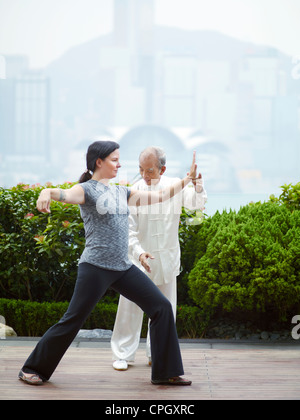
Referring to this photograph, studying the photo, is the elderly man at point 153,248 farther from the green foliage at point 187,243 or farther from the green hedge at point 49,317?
the green foliage at point 187,243

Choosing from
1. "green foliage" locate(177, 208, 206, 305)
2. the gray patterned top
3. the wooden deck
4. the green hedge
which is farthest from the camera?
"green foliage" locate(177, 208, 206, 305)

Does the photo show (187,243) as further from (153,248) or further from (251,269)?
(153,248)

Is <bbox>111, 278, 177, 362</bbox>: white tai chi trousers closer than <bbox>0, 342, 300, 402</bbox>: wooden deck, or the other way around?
<bbox>0, 342, 300, 402</bbox>: wooden deck

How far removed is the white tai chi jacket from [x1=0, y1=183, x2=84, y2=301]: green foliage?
1.50m

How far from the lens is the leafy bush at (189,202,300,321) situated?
16.3 feet

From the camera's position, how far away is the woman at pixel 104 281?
3.56 m

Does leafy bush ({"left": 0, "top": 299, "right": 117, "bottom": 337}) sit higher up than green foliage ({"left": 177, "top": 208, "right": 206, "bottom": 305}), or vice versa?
green foliage ({"left": 177, "top": 208, "right": 206, "bottom": 305})

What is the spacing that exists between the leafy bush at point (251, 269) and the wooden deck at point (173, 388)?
48 cm

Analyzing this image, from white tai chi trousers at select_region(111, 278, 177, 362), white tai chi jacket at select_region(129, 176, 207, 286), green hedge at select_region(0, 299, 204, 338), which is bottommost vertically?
green hedge at select_region(0, 299, 204, 338)

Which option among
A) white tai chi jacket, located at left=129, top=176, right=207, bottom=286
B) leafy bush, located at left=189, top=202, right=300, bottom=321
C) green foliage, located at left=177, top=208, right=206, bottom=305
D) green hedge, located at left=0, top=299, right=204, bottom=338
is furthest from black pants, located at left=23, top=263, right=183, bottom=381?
green foliage, located at left=177, top=208, right=206, bottom=305

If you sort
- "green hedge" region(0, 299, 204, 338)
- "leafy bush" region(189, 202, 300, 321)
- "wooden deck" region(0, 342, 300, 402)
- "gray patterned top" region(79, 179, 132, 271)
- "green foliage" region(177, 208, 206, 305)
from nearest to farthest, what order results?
"wooden deck" region(0, 342, 300, 402) < "gray patterned top" region(79, 179, 132, 271) < "leafy bush" region(189, 202, 300, 321) < "green hedge" region(0, 299, 204, 338) < "green foliage" region(177, 208, 206, 305)

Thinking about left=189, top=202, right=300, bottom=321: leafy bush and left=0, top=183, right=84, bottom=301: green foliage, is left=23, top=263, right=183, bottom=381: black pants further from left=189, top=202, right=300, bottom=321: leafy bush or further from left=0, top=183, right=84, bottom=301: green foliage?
left=0, top=183, right=84, bottom=301: green foliage

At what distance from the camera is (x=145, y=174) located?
412 cm

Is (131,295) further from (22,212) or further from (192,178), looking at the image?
(22,212)
